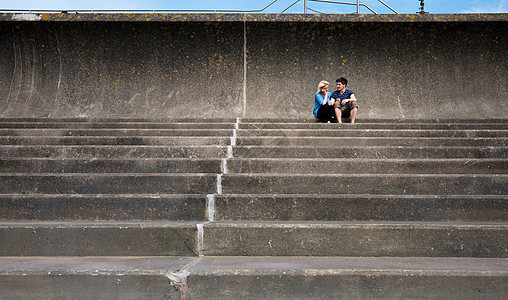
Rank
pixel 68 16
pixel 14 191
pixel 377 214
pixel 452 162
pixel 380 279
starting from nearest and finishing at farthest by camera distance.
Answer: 1. pixel 380 279
2. pixel 377 214
3. pixel 14 191
4. pixel 452 162
5. pixel 68 16

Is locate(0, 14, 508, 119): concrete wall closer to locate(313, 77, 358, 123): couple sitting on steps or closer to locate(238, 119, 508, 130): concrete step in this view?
locate(313, 77, 358, 123): couple sitting on steps

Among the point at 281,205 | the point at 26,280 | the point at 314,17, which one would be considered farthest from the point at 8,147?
the point at 314,17

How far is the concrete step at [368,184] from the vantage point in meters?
3.15

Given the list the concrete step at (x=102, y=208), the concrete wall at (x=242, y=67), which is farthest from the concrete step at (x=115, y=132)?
the concrete wall at (x=242, y=67)

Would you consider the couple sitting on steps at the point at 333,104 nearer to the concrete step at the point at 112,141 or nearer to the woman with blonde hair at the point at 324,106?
the woman with blonde hair at the point at 324,106

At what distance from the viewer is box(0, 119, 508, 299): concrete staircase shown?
6.59 feet

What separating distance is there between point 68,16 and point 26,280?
6035mm

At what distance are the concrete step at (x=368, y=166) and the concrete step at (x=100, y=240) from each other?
120 centimetres

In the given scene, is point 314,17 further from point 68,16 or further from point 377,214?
point 377,214

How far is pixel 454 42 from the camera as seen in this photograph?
24.3 feet

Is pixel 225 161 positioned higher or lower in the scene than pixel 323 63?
lower

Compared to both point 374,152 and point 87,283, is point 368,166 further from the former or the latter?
point 87,283

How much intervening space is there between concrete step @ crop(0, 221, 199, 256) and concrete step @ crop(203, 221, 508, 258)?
16cm

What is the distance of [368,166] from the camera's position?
3514mm
